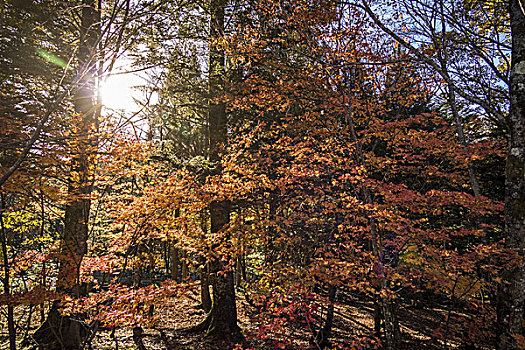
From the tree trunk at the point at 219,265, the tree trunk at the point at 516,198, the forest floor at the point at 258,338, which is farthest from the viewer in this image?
the tree trunk at the point at 219,265

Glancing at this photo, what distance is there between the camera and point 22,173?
4.27 metres

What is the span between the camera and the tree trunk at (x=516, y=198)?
4.17 metres

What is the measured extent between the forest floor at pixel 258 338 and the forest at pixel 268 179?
0.36 feet

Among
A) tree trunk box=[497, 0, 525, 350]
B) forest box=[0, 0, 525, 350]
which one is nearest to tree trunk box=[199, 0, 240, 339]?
forest box=[0, 0, 525, 350]

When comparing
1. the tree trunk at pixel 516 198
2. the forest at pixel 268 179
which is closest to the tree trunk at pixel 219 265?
the forest at pixel 268 179

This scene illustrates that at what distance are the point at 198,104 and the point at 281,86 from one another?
9.73 ft

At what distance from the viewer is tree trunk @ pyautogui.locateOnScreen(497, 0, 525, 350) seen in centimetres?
417

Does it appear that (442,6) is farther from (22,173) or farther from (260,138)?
(22,173)

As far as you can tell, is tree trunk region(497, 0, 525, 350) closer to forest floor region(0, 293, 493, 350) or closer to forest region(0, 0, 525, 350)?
forest region(0, 0, 525, 350)

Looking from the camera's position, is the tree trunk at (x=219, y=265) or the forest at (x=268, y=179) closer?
the forest at (x=268, y=179)

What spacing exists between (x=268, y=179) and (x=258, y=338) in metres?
4.94

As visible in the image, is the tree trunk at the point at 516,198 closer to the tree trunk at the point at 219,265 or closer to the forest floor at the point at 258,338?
the forest floor at the point at 258,338

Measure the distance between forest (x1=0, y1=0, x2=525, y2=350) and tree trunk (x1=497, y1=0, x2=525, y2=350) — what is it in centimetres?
2

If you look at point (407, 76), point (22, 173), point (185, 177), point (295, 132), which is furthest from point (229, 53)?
point (22, 173)
